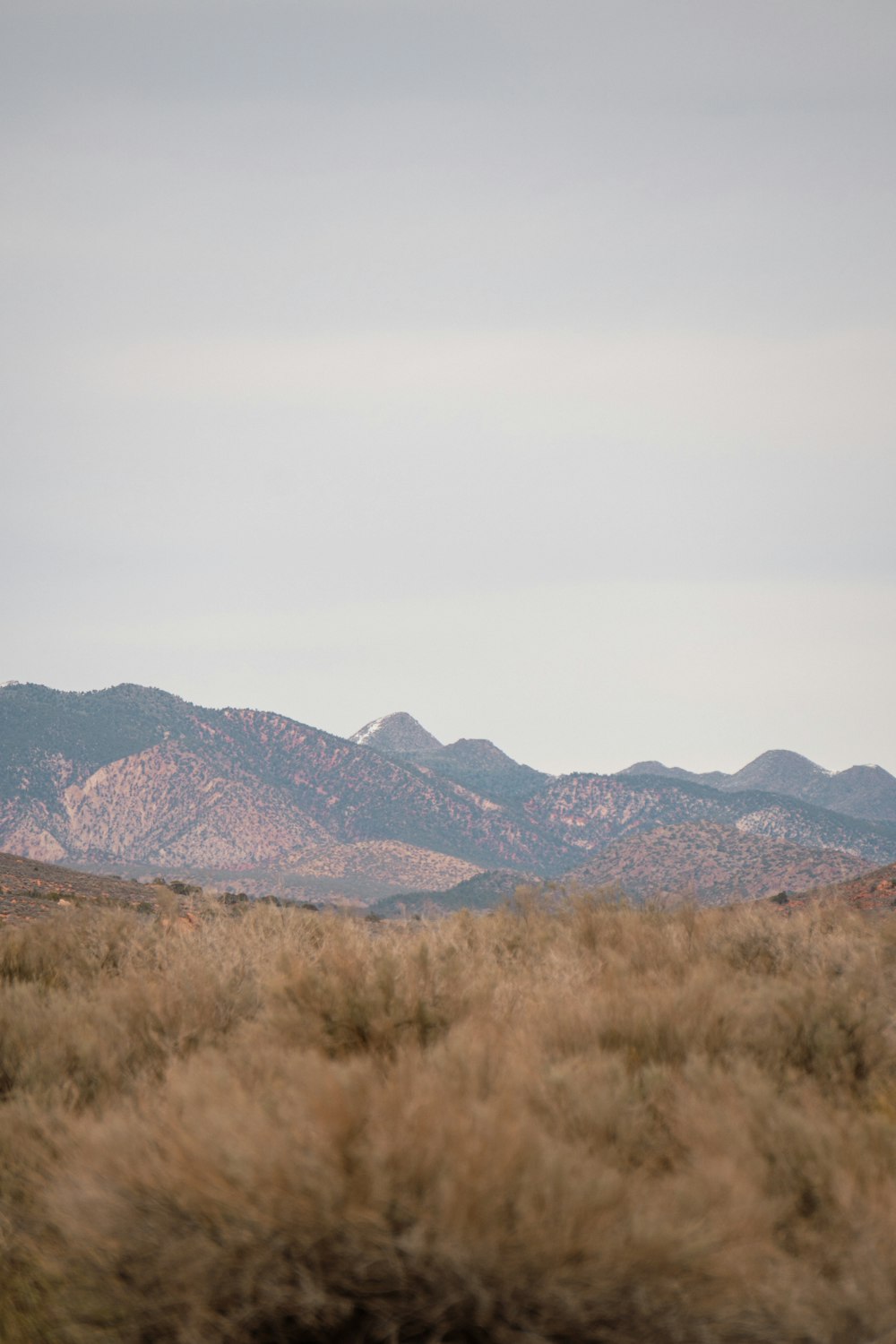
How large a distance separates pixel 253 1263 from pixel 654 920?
32.3 feet

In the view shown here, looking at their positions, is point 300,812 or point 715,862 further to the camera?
point 300,812

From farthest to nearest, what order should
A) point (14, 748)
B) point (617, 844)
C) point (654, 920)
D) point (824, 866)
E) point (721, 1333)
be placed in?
point (14, 748)
point (617, 844)
point (824, 866)
point (654, 920)
point (721, 1333)

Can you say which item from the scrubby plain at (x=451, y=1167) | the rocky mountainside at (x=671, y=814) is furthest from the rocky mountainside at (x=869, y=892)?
the rocky mountainside at (x=671, y=814)

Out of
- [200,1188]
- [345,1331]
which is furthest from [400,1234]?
[200,1188]

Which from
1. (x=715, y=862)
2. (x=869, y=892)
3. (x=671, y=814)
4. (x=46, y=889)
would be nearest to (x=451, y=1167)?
(x=869, y=892)

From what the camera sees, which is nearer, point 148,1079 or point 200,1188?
point 200,1188

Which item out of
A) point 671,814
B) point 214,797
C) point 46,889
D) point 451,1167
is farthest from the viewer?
point 671,814

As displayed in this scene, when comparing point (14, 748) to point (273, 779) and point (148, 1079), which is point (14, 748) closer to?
point (273, 779)

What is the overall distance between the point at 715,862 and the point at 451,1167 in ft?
297

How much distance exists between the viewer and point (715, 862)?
302ft

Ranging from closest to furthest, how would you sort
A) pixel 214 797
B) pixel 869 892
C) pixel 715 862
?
pixel 869 892 < pixel 715 862 < pixel 214 797

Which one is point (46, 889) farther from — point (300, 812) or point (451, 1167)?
point (300, 812)

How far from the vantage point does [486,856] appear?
145m

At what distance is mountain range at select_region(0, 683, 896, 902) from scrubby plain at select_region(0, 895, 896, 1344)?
292 feet
